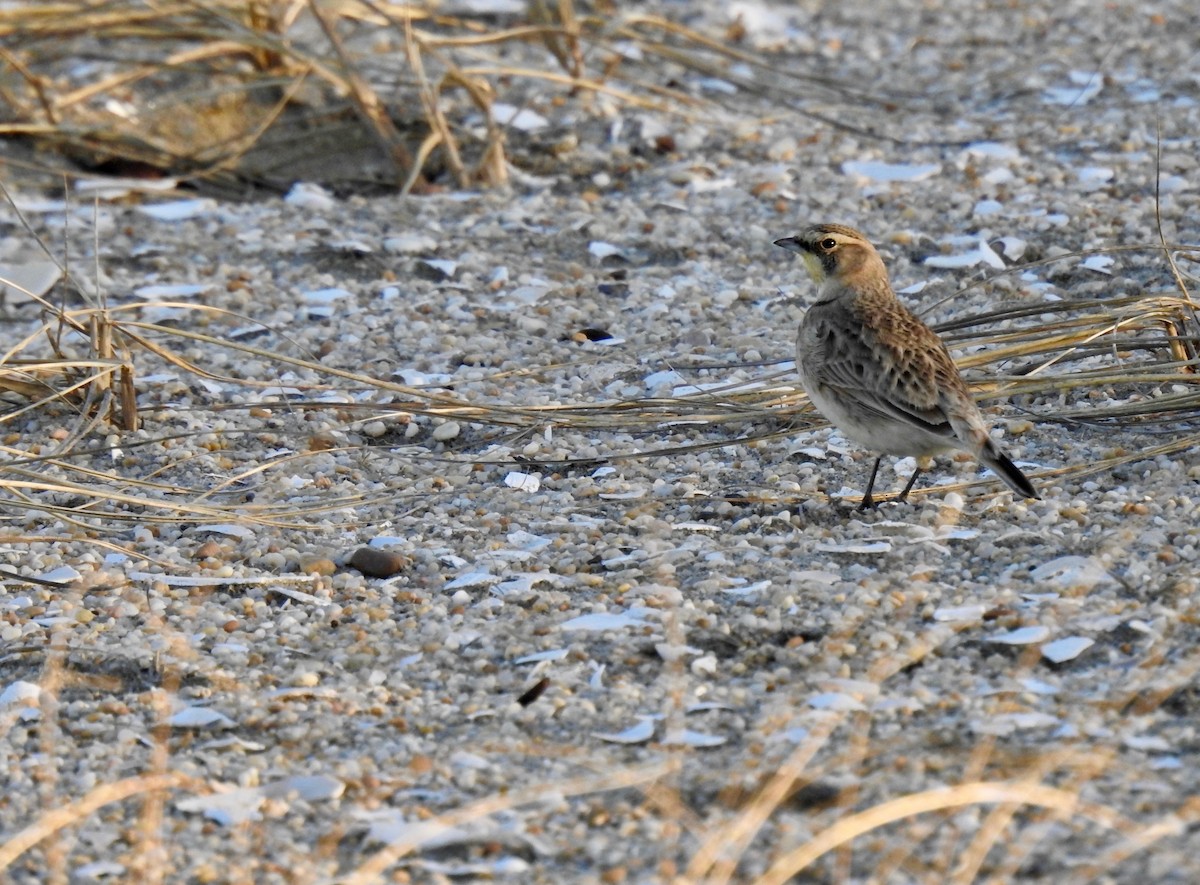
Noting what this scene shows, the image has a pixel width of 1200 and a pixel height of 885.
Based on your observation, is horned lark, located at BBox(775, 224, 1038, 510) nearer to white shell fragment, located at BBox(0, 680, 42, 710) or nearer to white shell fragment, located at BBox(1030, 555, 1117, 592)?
white shell fragment, located at BBox(1030, 555, 1117, 592)

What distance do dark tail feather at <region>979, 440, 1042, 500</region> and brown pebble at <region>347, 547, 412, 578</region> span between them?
1.44m

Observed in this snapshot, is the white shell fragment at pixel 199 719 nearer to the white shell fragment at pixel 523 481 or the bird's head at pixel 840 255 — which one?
the white shell fragment at pixel 523 481

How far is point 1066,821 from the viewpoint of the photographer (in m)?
2.87

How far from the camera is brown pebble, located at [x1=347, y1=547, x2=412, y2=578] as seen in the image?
4.27m

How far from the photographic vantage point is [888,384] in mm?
4410

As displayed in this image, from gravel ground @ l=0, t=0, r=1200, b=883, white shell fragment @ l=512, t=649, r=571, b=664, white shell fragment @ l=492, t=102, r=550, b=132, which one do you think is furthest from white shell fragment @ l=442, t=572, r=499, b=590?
white shell fragment @ l=492, t=102, r=550, b=132

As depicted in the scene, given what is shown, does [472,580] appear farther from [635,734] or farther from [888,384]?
[888,384]

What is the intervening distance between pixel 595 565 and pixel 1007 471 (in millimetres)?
1015

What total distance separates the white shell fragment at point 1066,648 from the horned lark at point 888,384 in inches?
22.9

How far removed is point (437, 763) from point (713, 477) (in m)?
1.70

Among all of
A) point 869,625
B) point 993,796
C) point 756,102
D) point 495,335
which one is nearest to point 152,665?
point 869,625

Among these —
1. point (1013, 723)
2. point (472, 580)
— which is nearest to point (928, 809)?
point (1013, 723)

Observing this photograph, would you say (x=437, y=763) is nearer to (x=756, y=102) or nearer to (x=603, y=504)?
(x=603, y=504)

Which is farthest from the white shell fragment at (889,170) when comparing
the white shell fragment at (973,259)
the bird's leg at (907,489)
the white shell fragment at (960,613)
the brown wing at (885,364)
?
the white shell fragment at (960,613)
